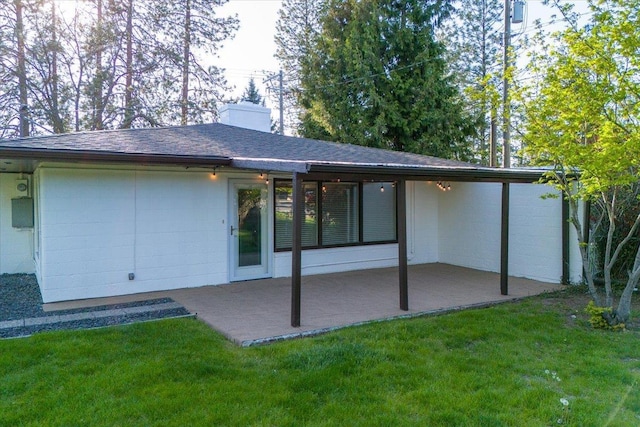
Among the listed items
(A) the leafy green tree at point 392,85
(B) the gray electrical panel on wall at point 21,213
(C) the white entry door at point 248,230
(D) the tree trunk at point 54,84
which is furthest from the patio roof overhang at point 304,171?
(D) the tree trunk at point 54,84

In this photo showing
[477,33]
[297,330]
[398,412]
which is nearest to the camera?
[398,412]

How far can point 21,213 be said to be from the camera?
884 centimetres

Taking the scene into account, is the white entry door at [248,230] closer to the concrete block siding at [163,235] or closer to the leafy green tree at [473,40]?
the concrete block siding at [163,235]

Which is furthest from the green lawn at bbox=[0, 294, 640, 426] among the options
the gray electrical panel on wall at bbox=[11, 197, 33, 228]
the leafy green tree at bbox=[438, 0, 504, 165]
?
the leafy green tree at bbox=[438, 0, 504, 165]

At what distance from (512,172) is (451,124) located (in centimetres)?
973

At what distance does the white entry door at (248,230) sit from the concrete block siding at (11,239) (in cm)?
444

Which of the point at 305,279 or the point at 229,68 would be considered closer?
the point at 305,279

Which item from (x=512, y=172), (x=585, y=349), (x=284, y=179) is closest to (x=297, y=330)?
(x=585, y=349)

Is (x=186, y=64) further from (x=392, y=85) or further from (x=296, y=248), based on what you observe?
(x=296, y=248)

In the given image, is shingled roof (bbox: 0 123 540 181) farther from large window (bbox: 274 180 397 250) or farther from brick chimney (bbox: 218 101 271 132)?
brick chimney (bbox: 218 101 271 132)

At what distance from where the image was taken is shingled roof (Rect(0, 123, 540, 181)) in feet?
18.9

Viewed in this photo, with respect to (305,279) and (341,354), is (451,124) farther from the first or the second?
(341,354)

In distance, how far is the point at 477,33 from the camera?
21.9 meters

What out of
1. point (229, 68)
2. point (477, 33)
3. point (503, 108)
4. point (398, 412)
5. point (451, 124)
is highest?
point (477, 33)
